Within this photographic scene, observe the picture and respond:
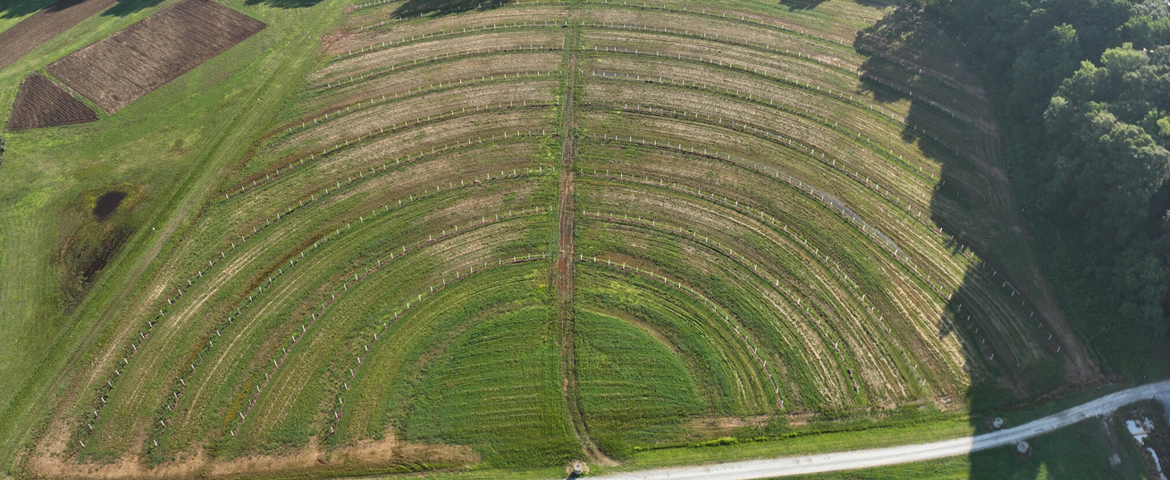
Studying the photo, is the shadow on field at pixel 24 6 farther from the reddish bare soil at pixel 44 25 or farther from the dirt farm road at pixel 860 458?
the dirt farm road at pixel 860 458

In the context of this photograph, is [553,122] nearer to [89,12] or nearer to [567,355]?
[567,355]

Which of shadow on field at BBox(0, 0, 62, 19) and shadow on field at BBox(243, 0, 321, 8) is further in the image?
shadow on field at BBox(243, 0, 321, 8)

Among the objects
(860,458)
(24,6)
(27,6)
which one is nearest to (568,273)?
(860,458)

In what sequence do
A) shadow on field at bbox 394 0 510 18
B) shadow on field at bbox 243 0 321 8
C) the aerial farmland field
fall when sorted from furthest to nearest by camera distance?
shadow on field at bbox 243 0 321 8 < shadow on field at bbox 394 0 510 18 < the aerial farmland field

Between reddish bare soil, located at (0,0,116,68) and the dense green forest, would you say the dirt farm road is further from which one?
reddish bare soil, located at (0,0,116,68)

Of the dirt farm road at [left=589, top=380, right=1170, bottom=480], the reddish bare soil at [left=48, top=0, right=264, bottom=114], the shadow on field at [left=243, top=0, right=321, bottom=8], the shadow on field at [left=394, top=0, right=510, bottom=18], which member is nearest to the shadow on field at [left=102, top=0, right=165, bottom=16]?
the reddish bare soil at [left=48, top=0, right=264, bottom=114]

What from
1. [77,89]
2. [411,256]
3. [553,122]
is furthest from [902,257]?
[77,89]
